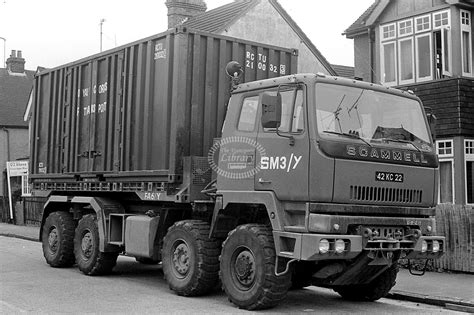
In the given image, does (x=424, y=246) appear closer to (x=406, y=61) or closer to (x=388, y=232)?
(x=388, y=232)

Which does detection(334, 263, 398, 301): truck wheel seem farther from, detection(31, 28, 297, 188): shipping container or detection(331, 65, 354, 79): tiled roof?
detection(331, 65, 354, 79): tiled roof

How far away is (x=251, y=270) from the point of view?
7.76 meters

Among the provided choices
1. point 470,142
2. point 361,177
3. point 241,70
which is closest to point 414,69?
point 470,142

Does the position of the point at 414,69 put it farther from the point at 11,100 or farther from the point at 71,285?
the point at 11,100

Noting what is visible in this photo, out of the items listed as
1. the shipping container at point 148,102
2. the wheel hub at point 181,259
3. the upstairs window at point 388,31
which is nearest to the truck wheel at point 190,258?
the wheel hub at point 181,259

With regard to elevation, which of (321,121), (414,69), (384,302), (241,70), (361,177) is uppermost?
(414,69)

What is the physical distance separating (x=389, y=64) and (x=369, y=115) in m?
9.84

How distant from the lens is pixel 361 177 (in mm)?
7539

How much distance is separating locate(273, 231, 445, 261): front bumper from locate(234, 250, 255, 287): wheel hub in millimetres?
487

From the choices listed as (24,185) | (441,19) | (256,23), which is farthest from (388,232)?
(24,185)

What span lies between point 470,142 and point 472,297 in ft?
23.1

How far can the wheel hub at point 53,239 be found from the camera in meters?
12.1

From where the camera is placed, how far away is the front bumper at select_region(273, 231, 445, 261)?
23.3 feet

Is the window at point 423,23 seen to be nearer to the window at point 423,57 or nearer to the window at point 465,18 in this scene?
the window at point 423,57
